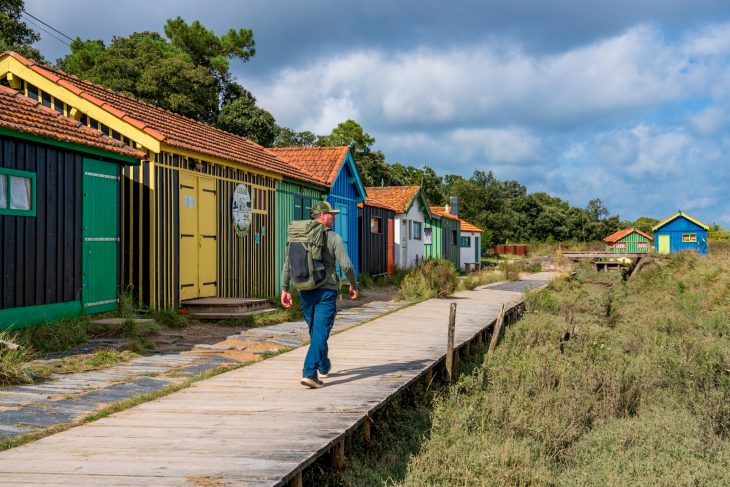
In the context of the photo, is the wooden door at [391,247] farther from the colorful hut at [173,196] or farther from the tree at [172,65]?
the colorful hut at [173,196]

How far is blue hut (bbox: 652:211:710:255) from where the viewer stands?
47.9 meters

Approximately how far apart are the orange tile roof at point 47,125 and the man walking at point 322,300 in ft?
15.4

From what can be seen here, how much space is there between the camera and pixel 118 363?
8156 mm

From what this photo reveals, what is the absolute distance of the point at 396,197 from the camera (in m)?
30.1

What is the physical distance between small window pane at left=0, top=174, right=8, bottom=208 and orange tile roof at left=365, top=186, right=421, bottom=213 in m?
19.9

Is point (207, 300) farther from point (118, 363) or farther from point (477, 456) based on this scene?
point (477, 456)

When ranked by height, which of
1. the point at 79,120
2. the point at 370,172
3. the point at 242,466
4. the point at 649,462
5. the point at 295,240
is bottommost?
the point at 649,462

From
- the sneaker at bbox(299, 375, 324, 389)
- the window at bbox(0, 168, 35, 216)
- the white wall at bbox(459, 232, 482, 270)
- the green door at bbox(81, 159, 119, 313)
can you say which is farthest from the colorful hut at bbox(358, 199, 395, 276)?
the sneaker at bbox(299, 375, 324, 389)

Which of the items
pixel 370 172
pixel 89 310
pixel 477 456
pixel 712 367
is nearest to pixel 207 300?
pixel 89 310

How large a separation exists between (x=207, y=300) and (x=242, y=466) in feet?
29.2

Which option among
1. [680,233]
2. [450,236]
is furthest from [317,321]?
[680,233]

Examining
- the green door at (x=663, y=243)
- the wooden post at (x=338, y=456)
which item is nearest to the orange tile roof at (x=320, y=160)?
the wooden post at (x=338, y=456)

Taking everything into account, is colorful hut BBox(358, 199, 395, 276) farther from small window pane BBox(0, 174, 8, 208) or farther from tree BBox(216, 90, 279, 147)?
small window pane BBox(0, 174, 8, 208)

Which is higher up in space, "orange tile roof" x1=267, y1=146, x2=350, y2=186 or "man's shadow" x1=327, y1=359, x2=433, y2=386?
"orange tile roof" x1=267, y1=146, x2=350, y2=186
